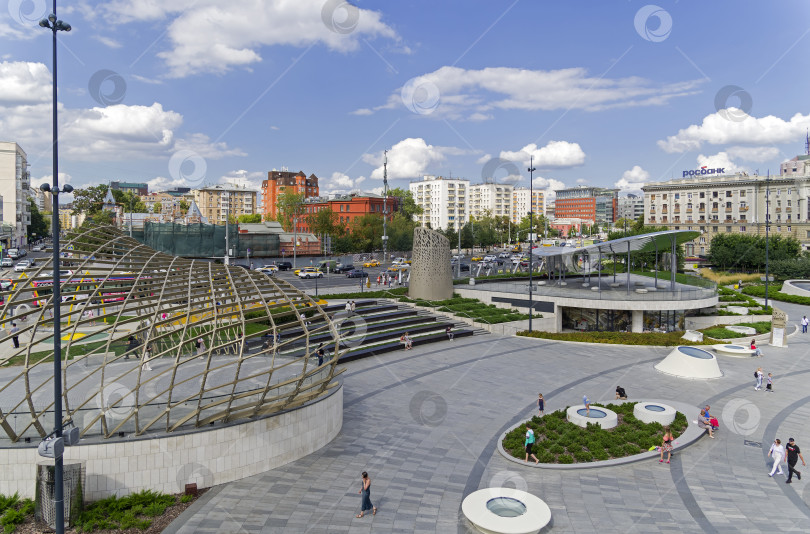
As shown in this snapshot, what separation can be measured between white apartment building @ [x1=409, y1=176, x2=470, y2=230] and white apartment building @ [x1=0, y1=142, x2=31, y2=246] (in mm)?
94722

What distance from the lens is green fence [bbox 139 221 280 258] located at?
65375mm

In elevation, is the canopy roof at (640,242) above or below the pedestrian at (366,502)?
above

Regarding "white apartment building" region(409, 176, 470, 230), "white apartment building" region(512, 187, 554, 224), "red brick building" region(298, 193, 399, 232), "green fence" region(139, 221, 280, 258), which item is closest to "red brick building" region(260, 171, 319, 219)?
"red brick building" region(298, 193, 399, 232)

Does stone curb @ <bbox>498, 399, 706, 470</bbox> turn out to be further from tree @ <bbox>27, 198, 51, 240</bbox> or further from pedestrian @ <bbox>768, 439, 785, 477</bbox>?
tree @ <bbox>27, 198, 51, 240</bbox>

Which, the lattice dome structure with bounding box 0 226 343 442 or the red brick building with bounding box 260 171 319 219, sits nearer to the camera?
the lattice dome structure with bounding box 0 226 343 442

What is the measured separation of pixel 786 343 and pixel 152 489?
112 ft

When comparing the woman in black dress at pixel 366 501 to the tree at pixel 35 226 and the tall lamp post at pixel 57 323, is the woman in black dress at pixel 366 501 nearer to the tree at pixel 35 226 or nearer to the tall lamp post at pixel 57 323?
the tall lamp post at pixel 57 323

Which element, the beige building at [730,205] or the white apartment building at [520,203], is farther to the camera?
the white apartment building at [520,203]

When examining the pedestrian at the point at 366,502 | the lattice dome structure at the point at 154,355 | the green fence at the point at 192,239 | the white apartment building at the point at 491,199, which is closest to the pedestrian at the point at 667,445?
the pedestrian at the point at 366,502

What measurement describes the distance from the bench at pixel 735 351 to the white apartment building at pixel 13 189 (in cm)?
9021

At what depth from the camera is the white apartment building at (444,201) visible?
156 m

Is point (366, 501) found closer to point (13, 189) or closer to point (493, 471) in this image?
point (493, 471)

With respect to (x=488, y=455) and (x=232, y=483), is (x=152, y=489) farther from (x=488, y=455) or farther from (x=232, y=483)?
(x=488, y=455)

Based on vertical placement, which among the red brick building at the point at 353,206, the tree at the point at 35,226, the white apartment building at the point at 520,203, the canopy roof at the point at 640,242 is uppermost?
the white apartment building at the point at 520,203
